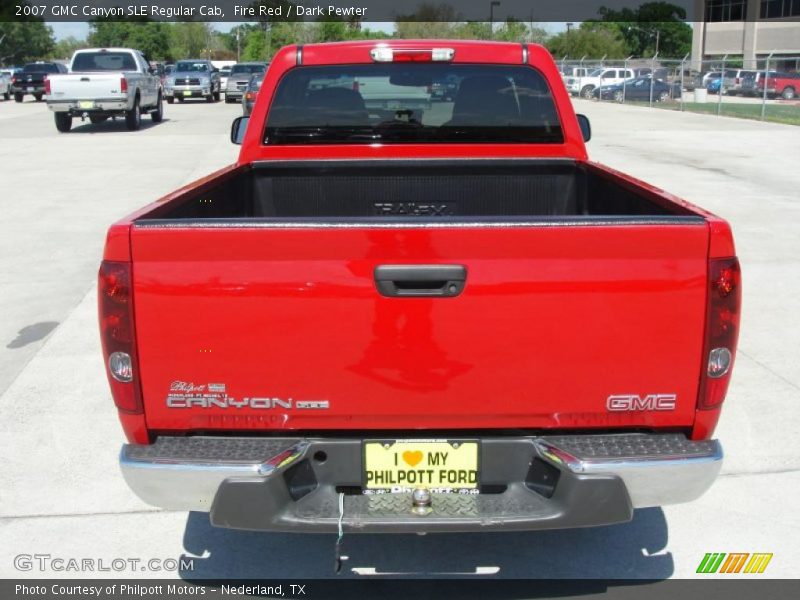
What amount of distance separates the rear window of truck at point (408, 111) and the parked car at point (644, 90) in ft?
125

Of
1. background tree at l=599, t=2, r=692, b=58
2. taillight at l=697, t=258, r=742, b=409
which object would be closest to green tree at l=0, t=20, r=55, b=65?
background tree at l=599, t=2, r=692, b=58

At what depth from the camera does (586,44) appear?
82.4 m

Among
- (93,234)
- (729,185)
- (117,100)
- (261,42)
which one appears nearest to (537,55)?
(93,234)

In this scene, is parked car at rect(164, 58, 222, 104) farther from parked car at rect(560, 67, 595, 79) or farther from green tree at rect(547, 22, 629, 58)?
green tree at rect(547, 22, 629, 58)

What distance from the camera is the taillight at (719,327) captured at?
286cm

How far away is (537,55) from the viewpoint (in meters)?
4.86

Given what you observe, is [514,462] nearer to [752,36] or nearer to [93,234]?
[93,234]

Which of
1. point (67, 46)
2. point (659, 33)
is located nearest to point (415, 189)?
point (659, 33)

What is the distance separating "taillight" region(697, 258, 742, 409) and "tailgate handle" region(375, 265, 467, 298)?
0.77 metres

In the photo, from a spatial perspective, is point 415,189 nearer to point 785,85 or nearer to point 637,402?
point 637,402

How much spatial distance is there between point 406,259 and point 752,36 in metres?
72.7

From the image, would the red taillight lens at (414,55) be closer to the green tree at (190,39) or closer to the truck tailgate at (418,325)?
the truck tailgate at (418,325)

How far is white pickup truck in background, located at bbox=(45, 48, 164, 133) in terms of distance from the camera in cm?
2280

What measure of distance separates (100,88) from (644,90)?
26.6 m
